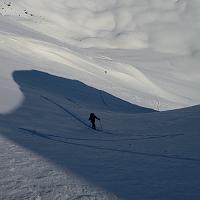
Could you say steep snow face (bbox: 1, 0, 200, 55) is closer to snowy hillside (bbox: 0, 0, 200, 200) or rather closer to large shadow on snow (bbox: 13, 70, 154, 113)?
snowy hillside (bbox: 0, 0, 200, 200)

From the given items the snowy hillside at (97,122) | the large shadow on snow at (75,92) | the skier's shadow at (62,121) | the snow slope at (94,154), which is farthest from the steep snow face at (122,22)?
the snow slope at (94,154)

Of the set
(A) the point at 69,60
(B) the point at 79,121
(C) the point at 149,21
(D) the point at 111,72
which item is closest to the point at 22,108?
(B) the point at 79,121

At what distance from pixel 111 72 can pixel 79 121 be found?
18773mm

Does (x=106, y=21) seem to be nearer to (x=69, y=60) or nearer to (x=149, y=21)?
(x=149, y=21)

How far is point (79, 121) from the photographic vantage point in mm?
16500

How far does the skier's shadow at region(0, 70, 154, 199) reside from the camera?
904 cm

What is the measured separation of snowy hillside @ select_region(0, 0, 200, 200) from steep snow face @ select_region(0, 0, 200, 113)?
0.16m

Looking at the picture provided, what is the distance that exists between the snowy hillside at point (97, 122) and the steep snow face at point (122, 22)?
540 millimetres

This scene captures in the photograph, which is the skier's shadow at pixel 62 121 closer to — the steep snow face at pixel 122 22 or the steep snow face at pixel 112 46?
the steep snow face at pixel 112 46

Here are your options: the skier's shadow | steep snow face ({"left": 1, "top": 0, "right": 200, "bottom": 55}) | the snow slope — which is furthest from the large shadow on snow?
steep snow face ({"left": 1, "top": 0, "right": 200, "bottom": 55})

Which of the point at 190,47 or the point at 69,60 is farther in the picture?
the point at 190,47

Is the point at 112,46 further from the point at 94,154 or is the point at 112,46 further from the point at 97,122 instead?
the point at 94,154

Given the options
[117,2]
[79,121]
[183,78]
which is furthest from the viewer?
[117,2]

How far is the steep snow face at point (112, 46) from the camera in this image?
28.8m
